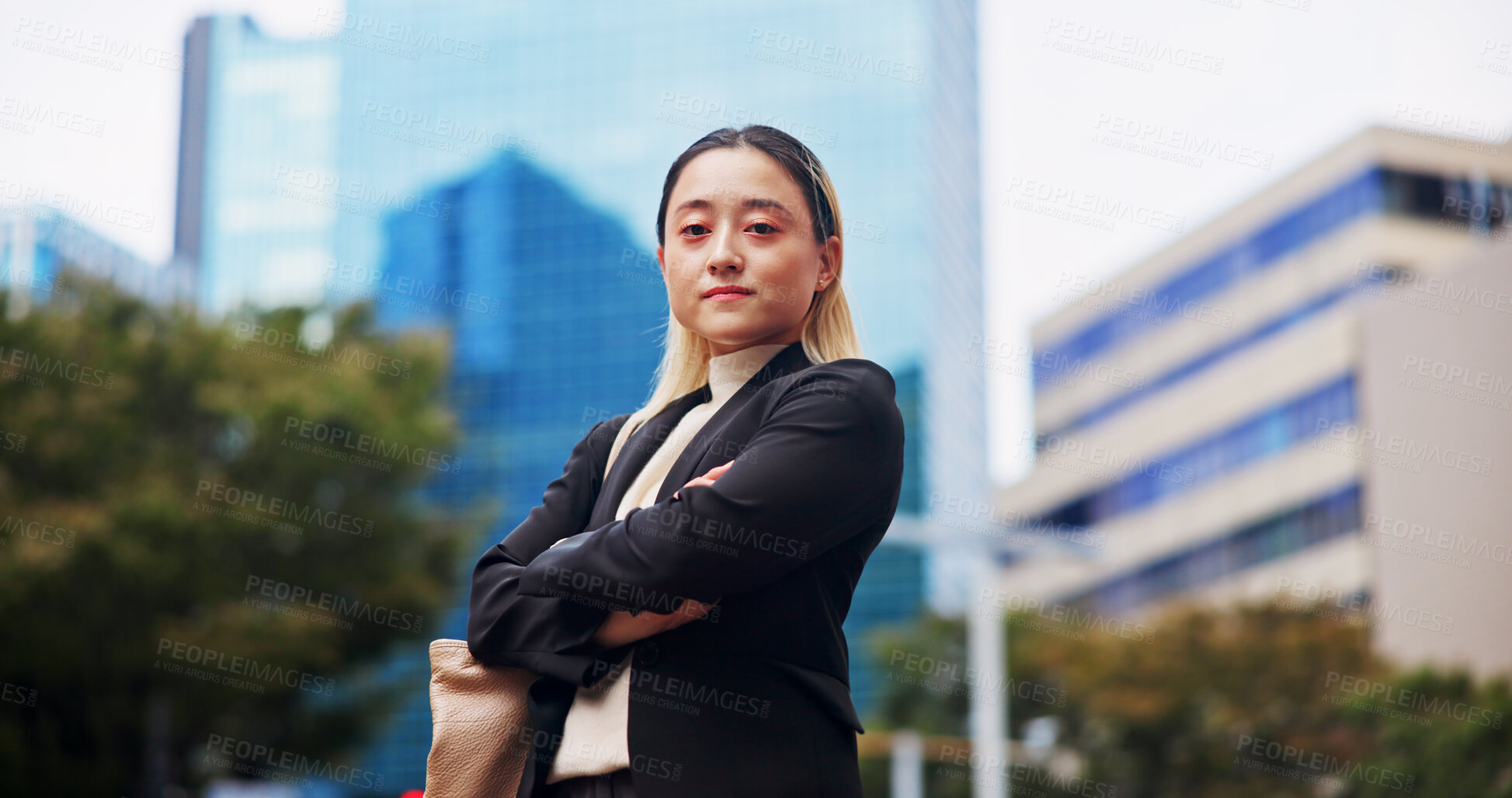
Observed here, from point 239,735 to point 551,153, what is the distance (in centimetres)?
3619

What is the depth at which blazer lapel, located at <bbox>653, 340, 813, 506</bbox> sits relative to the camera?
1.99 m

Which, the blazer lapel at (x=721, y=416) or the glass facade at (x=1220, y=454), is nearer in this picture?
the blazer lapel at (x=721, y=416)

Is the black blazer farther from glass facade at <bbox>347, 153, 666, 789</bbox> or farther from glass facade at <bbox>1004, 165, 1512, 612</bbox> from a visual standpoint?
glass facade at <bbox>347, 153, 666, 789</bbox>

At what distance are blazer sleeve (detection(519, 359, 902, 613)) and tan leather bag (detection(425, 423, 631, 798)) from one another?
0.15 meters

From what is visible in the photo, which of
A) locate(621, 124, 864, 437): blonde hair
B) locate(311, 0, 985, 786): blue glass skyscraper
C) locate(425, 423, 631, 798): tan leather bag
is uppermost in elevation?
locate(311, 0, 985, 786): blue glass skyscraper

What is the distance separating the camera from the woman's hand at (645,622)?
1.79 metres

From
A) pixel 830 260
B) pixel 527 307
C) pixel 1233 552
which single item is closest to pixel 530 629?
pixel 830 260

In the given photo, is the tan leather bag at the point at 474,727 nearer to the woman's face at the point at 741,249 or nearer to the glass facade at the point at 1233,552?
the woman's face at the point at 741,249

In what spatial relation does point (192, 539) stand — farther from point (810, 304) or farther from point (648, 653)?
point (648, 653)

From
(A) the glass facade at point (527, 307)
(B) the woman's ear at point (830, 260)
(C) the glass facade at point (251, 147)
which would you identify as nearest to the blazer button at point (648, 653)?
(B) the woman's ear at point (830, 260)

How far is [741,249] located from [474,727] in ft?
2.58

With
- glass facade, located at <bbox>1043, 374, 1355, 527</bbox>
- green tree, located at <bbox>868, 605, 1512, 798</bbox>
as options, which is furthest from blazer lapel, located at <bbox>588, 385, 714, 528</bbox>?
glass facade, located at <bbox>1043, 374, 1355, 527</bbox>

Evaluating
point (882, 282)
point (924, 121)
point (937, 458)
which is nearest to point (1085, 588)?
point (937, 458)

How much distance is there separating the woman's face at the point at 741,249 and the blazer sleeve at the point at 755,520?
8.3 inches
